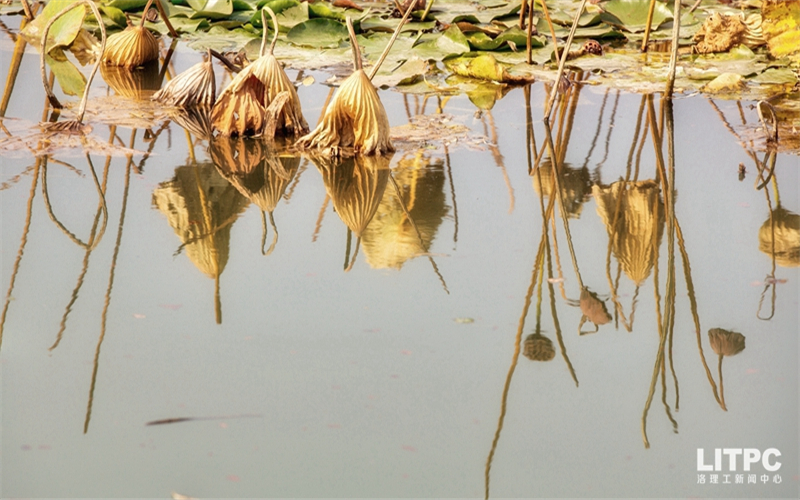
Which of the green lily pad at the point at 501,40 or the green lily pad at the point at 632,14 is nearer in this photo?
the green lily pad at the point at 501,40

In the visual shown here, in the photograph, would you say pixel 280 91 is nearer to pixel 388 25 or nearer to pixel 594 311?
pixel 594 311

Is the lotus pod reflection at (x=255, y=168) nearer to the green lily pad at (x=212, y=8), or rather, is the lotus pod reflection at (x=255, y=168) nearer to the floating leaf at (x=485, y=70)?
the floating leaf at (x=485, y=70)

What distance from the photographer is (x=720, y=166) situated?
2.79 meters

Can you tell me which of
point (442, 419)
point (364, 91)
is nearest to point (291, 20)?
point (364, 91)

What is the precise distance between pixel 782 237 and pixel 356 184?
1.19 metres

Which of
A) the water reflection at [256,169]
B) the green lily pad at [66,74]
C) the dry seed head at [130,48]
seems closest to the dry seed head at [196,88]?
the water reflection at [256,169]

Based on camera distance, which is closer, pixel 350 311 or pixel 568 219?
pixel 350 311

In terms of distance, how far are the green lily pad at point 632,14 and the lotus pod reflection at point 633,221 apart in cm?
246

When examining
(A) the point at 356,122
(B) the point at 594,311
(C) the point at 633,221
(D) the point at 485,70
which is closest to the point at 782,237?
(C) the point at 633,221

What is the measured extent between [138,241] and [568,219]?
3.72 ft

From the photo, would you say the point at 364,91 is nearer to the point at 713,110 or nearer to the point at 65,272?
the point at 65,272

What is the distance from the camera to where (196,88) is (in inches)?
126

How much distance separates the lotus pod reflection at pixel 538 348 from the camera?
1671 millimetres

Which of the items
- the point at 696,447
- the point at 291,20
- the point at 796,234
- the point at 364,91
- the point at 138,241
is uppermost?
the point at 291,20
